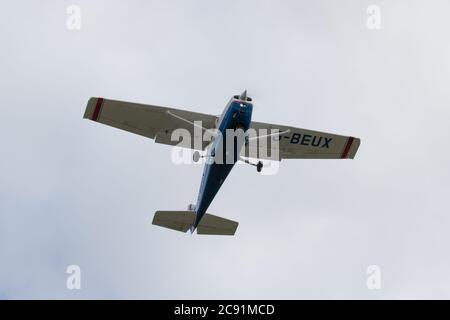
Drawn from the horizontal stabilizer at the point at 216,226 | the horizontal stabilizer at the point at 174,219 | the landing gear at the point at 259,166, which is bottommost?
the horizontal stabilizer at the point at 216,226

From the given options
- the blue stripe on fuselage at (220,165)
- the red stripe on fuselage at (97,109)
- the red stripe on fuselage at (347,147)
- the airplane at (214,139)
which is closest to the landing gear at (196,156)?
the airplane at (214,139)

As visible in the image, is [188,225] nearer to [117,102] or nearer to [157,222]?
[157,222]

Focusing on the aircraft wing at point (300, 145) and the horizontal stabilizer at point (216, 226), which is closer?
the aircraft wing at point (300, 145)

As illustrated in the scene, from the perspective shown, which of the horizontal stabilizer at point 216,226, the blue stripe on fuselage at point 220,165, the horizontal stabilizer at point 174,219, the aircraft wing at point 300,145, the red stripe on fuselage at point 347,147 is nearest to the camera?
the blue stripe on fuselage at point 220,165

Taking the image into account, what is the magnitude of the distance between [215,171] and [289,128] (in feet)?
12.7

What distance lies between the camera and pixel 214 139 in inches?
916

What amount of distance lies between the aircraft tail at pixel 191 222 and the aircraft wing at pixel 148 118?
9.19ft

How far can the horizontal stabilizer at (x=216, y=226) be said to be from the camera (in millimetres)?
27406

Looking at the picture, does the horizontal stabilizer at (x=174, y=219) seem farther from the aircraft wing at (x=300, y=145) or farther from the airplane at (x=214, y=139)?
the aircraft wing at (x=300, y=145)

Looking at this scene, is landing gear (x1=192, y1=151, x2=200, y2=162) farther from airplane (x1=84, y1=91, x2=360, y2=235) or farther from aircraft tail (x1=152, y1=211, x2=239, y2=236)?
aircraft tail (x1=152, y1=211, x2=239, y2=236)

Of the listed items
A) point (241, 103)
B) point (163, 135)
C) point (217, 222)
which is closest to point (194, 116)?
point (163, 135)

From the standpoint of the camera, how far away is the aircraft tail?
26766mm

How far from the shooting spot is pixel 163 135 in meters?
25.2

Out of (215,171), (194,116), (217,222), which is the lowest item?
(217,222)
